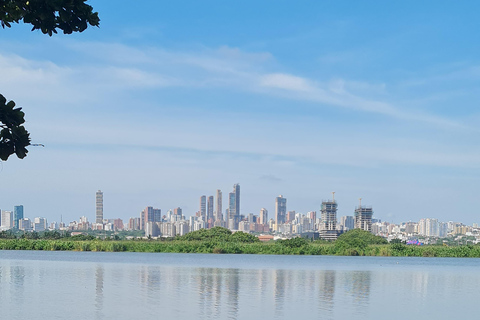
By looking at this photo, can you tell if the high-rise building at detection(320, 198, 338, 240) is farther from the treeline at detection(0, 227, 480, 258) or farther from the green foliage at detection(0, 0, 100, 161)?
the green foliage at detection(0, 0, 100, 161)

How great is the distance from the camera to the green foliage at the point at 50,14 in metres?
6.45

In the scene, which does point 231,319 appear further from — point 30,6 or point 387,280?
point 387,280

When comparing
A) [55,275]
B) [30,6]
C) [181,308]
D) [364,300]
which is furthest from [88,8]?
[55,275]

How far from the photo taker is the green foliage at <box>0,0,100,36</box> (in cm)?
645

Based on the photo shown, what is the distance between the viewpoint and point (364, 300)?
23.9m

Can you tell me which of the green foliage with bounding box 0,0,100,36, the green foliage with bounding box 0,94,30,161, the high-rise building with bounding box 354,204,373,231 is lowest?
the high-rise building with bounding box 354,204,373,231

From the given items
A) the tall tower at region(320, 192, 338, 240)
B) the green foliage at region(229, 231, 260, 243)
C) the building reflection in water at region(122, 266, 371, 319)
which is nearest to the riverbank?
the green foliage at region(229, 231, 260, 243)

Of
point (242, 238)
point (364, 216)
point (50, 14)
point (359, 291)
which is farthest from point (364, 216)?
point (50, 14)

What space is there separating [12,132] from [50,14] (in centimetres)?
127

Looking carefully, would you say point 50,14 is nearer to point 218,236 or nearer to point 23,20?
point 23,20

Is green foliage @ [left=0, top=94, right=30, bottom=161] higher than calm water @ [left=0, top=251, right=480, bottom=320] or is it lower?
higher

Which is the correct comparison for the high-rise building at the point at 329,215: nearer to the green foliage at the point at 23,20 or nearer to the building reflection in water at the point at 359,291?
the building reflection in water at the point at 359,291

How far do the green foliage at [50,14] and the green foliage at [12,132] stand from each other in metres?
0.97

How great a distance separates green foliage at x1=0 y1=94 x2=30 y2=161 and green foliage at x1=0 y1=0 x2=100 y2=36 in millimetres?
969
